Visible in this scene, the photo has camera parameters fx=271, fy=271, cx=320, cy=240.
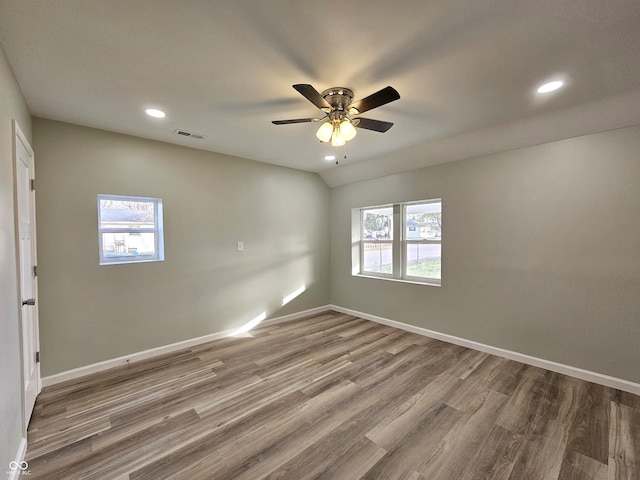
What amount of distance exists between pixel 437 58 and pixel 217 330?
152 inches

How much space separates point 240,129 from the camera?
9.49 ft

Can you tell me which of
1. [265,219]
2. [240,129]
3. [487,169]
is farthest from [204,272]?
[487,169]

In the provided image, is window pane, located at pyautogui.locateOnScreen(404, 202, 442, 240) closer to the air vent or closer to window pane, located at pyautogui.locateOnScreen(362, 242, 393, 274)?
window pane, located at pyautogui.locateOnScreen(362, 242, 393, 274)

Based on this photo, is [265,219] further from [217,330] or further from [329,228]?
[217,330]

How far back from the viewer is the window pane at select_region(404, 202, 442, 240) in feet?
12.8

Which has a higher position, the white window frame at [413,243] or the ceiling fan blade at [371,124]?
the ceiling fan blade at [371,124]

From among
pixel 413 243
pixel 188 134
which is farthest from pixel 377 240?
pixel 188 134

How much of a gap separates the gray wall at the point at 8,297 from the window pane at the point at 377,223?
13.5ft

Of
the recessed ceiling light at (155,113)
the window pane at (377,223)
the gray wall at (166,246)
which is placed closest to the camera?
the recessed ceiling light at (155,113)

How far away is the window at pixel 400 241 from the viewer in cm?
395

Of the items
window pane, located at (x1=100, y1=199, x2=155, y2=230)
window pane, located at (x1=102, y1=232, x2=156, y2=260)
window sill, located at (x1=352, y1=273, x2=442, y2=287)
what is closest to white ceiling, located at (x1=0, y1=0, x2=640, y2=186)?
window pane, located at (x1=100, y1=199, x2=155, y2=230)

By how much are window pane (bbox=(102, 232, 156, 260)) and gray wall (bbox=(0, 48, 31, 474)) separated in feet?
4.26

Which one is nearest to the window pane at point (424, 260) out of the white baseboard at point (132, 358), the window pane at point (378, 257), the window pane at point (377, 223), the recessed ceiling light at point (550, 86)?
the window pane at point (378, 257)

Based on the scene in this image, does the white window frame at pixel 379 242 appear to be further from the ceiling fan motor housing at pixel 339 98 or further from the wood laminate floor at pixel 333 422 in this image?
the ceiling fan motor housing at pixel 339 98
